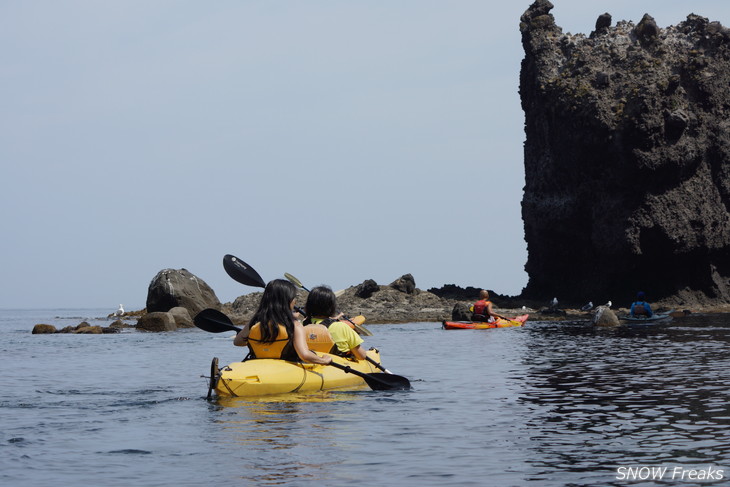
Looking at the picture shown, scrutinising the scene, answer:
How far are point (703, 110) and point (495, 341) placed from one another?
102 ft

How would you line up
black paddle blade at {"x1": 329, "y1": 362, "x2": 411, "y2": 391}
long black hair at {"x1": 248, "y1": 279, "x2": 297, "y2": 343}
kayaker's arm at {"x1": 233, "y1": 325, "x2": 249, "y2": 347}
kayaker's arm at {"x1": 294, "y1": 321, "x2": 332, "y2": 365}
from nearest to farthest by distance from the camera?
long black hair at {"x1": 248, "y1": 279, "x2": 297, "y2": 343}
kayaker's arm at {"x1": 294, "y1": 321, "x2": 332, "y2": 365}
kayaker's arm at {"x1": 233, "y1": 325, "x2": 249, "y2": 347}
black paddle blade at {"x1": 329, "y1": 362, "x2": 411, "y2": 391}

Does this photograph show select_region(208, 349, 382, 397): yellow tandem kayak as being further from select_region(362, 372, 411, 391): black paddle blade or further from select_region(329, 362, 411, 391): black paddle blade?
select_region(362, 372, 411, 391): black paddle blade

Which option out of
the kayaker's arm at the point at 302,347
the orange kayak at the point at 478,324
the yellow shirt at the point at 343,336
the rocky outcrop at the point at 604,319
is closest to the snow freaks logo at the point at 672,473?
the kayaker's arm at the point at 302,347

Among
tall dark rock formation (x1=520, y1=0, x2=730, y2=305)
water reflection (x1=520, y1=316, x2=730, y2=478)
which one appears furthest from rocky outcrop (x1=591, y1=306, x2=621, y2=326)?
tall dark rock formation (x1=520, y1=0, x2=730, y2=305)

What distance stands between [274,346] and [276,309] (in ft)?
2.52

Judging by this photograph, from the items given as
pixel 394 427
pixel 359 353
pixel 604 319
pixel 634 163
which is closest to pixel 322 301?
pixel 359 353

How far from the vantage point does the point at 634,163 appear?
166ft

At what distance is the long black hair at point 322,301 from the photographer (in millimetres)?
13617

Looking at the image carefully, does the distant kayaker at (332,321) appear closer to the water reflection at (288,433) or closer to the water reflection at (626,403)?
the water reflection at (288,433)

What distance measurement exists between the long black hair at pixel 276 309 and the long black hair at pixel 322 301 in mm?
968

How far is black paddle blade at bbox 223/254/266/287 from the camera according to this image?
1623cm

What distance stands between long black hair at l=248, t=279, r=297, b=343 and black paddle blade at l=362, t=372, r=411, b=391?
6.71ft

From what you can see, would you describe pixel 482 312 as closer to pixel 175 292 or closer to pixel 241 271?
pixel 175 292

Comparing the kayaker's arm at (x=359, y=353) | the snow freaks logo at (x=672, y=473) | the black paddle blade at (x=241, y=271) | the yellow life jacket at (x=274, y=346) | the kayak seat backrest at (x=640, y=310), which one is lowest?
the snow freaks logo at (x=672, y=473)
